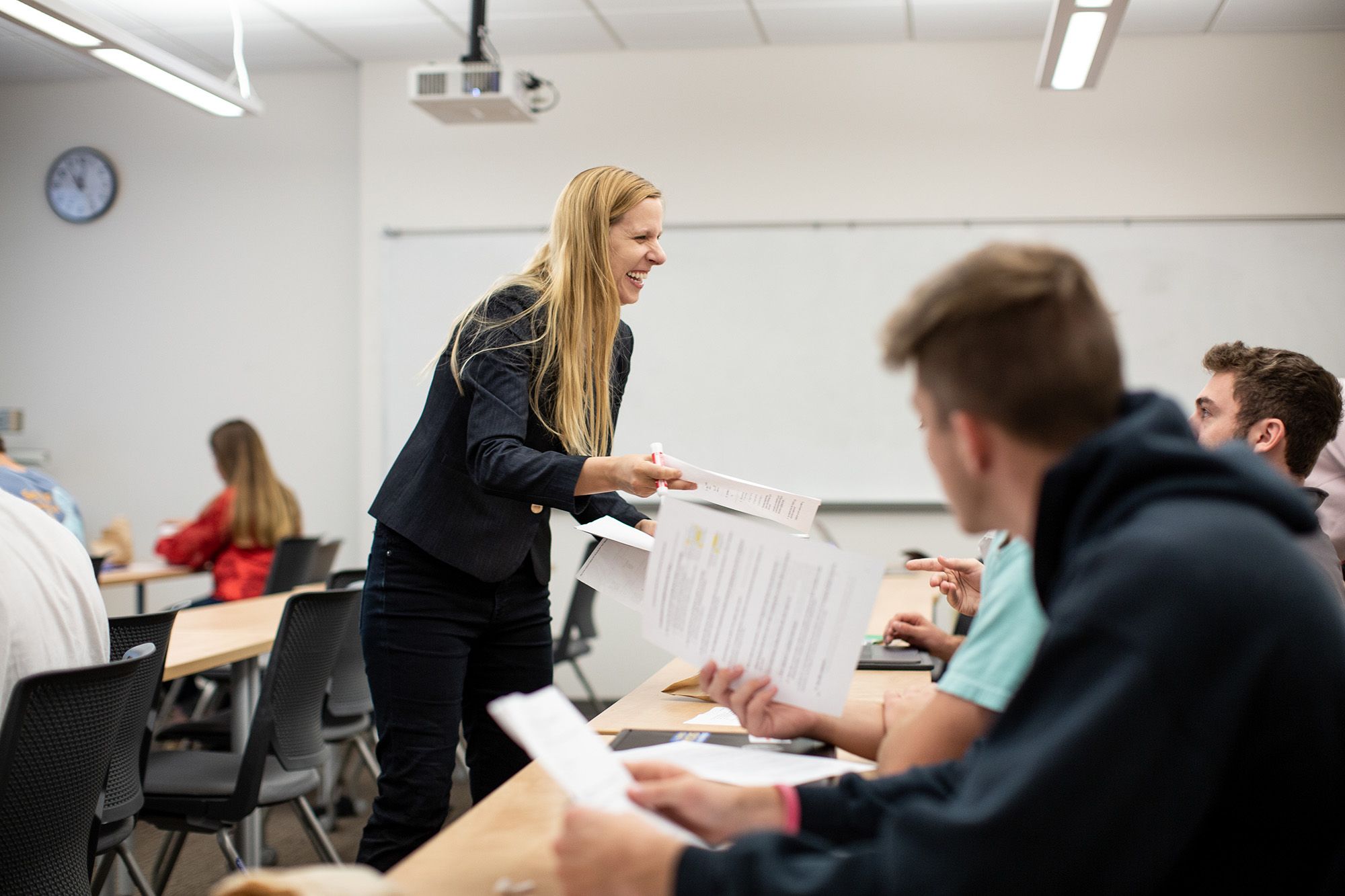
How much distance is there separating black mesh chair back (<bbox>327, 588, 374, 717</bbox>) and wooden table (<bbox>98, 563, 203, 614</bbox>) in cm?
148

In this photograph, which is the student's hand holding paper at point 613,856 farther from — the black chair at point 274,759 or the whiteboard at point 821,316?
the whiteboard at point 821,316

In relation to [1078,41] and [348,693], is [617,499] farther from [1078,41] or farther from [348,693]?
[1078,41]

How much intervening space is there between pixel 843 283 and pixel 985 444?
14.4 ft

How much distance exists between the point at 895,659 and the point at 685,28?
3.70 m

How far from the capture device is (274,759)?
2.62 m

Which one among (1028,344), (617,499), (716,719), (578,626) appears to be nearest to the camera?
(1028,344)

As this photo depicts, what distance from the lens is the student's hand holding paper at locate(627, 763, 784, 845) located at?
90cm

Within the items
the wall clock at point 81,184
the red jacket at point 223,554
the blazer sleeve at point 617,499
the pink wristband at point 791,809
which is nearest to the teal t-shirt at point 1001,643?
the pink wristband at point 791,809

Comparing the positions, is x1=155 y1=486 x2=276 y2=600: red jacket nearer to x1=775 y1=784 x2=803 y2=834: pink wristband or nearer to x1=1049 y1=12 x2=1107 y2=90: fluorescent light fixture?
x1=1049 y1=12 x2=1107 y2=90: fluorescent light fixture

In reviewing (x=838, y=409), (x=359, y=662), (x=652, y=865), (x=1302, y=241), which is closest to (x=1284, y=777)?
(x=652, y=865)

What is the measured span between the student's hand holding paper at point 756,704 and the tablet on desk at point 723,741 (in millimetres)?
70

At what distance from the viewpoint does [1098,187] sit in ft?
16.1

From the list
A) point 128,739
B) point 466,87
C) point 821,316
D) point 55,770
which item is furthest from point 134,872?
point 821,316

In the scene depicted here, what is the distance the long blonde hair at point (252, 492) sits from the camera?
14.2 ft
